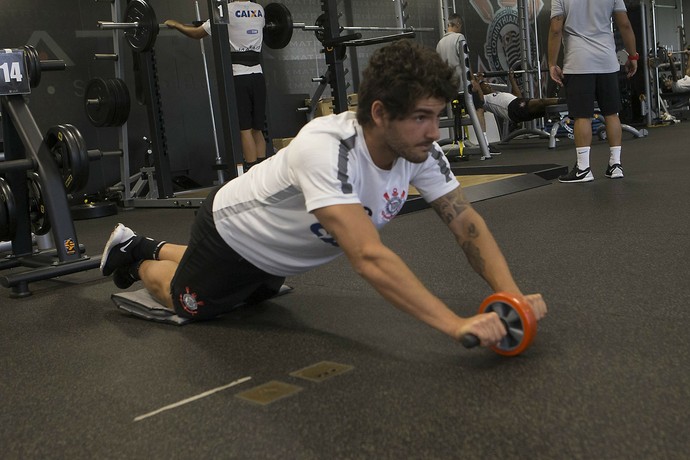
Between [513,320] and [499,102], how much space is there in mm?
6402

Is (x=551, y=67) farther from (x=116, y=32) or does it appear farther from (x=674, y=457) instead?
(x=674, y=457)

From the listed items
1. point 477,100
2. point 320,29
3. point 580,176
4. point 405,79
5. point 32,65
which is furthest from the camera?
point 477,100

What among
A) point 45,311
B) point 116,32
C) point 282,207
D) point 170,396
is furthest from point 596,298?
point 116,32

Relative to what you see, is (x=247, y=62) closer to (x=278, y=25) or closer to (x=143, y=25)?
(x=278, y=25)

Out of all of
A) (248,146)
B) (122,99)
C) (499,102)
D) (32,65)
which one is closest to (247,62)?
(248,146)

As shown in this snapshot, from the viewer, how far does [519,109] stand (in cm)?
711

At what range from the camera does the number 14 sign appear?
8.95ft

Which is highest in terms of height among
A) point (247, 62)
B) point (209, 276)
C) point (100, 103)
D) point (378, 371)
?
point (247, 62)

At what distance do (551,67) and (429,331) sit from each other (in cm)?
295

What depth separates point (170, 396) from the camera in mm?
1434

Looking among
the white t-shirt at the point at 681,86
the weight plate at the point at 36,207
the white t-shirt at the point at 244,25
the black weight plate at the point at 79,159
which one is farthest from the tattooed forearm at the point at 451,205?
the white t-shirt at the point at 681,86

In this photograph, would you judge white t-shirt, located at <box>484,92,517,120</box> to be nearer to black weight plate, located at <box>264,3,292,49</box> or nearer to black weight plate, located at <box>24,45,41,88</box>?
black weight plate, located at <box>264,3,292,49</box>

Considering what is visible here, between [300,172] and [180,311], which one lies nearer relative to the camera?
[300,172]

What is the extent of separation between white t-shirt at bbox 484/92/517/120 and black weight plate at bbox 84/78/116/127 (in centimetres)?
411
